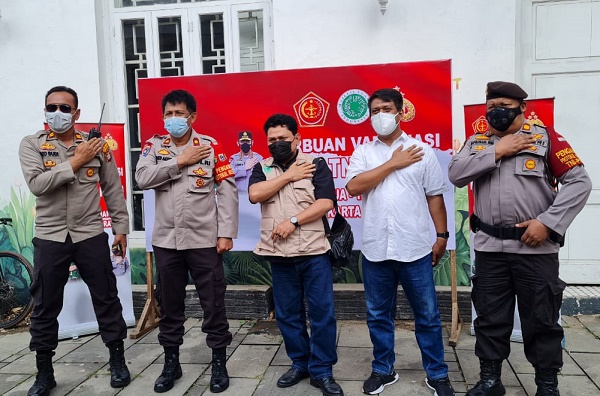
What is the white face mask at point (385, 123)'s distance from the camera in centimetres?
281

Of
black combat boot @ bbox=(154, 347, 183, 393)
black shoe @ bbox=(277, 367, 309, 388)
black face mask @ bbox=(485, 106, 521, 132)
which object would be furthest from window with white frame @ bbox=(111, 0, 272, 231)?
black shoe @ bbox=(277, 367, 309, 388)

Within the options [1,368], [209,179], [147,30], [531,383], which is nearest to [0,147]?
[147,30]

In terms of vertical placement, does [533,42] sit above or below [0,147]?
above

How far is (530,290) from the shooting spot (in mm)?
2656

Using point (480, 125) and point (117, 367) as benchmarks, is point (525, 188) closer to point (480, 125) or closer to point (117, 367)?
point (480, 125)

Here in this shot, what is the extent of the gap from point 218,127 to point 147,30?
1.72m

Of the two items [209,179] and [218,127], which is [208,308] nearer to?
[209,179]

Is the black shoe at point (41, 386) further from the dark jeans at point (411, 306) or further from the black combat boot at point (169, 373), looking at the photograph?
the dark jeans at point (411, 306)

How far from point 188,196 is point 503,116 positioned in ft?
6.31

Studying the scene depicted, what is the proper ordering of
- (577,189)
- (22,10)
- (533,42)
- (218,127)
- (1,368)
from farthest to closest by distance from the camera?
(22,10)
(533,42)
(218,127)
(1,368)
(577,189)

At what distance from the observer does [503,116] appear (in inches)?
104

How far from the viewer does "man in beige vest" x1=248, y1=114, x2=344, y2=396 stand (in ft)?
9.46

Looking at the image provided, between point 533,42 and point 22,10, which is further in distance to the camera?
point 22,10

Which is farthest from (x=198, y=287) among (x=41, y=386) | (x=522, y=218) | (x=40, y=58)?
(x=40, y=58)
